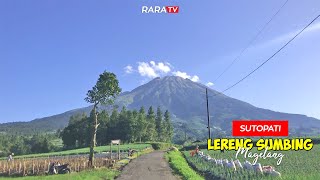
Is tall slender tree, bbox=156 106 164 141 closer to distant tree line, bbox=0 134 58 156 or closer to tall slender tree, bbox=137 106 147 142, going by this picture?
tall slender tree, bbox=137 106 147 142

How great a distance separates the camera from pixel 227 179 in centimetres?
2533

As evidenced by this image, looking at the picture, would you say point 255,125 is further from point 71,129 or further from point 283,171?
point 71,129

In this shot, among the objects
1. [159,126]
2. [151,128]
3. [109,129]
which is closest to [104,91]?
[109,129]

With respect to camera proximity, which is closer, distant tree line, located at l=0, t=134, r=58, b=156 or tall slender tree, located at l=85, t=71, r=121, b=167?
tall slender tree, located at l=85, t=71, r=121, b=167

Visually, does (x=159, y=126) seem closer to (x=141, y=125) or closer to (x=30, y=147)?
(x=141, y=125)

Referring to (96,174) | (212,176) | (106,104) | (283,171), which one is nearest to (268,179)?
(283,171)

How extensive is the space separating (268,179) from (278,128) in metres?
11.2

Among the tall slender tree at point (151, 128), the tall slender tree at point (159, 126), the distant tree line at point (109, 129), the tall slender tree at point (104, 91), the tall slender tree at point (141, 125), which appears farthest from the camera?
the tall slender tree at point (159, 126)

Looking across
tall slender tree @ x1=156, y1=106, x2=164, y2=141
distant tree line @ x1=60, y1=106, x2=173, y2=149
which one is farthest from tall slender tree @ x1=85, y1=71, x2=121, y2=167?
tall slender tree @ x1=156, y1=106, x2=164, y2=141

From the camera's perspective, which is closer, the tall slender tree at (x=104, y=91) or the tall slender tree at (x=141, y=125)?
the tall slender tree at (x=104, y=91)

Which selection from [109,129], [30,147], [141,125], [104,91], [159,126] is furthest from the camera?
[159,126]

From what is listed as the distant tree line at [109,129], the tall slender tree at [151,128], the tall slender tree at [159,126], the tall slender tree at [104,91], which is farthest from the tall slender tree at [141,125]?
the tall slender tree at [104,91]

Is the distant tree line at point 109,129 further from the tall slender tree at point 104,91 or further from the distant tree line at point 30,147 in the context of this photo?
the tall slender tree at point 104,91

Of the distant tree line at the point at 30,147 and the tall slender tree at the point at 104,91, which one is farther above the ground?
the tall slender tree at the point at 104,91
